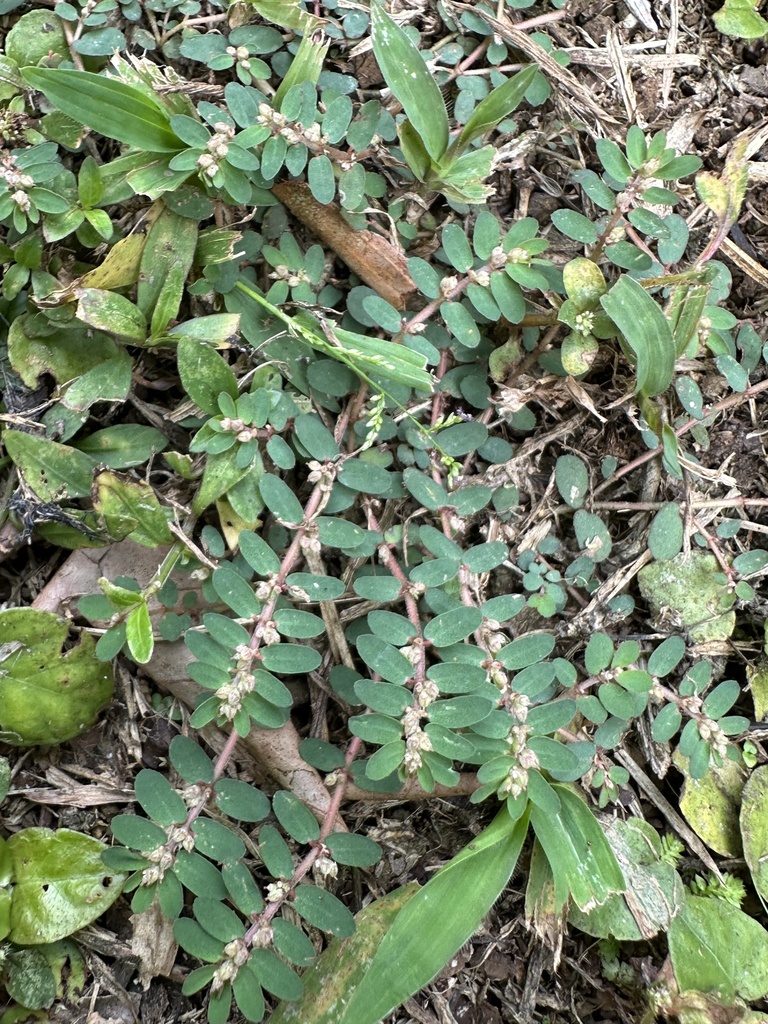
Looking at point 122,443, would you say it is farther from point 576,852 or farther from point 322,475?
point 576,852

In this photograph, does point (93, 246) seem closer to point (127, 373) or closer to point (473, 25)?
point (127, 373)

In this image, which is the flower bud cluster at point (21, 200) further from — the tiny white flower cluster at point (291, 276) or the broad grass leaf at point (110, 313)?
the tiny white flower cluster at point (291, 276)

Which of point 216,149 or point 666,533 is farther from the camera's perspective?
point 666,533

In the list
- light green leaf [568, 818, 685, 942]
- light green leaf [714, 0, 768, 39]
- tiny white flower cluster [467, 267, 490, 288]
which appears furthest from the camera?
light green leaf [714, 0, 768, 39]

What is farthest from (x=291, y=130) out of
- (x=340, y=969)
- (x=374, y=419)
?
(x=340, y=969)

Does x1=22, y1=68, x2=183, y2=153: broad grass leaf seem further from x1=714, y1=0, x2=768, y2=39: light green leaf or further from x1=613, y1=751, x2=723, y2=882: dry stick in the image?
x1=613, y1=751, x2=723, y2=882: dry stick

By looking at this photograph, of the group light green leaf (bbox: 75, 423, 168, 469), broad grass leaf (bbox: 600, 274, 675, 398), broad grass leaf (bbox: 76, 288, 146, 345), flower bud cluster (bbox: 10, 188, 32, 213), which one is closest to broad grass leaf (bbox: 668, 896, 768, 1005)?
broad grass leaf (bbox: 600, 274, 675, 398)

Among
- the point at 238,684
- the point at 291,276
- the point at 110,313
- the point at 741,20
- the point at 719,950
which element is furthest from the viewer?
the point at 741,20
